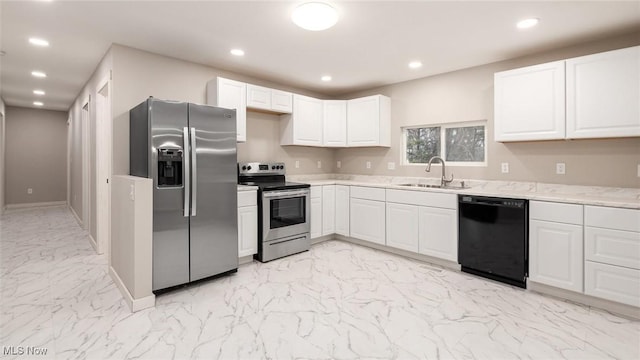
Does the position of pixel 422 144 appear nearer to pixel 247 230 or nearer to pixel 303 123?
pixel 303 123

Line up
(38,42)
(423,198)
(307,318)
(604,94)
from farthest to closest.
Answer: (423,198) → (38,42) → (604,94) → (307,318)

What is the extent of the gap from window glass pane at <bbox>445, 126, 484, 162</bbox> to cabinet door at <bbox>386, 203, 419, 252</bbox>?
3.44 ft

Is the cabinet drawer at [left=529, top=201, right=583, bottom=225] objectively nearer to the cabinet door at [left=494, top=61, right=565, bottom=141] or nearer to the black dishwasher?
the black dishwasher

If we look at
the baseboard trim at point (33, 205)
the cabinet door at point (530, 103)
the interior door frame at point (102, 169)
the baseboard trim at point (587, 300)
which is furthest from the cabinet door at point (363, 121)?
the baseboard trim at point (33, 205)

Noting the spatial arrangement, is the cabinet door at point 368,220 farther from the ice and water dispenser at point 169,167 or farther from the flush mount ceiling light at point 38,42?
the flush mount ceiling light at point 38,42

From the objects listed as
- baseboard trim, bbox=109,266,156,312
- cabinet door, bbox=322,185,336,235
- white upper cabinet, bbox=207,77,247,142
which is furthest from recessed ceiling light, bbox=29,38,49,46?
cabinet door, bbox=322,185,336,235

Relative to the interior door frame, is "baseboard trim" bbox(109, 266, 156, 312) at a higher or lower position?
lower

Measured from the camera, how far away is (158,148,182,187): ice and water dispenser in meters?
2.86

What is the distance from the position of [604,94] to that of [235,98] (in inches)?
148

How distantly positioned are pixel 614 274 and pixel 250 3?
362 centimetres

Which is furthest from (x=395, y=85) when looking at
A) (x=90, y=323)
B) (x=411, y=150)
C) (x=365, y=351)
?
(x=90, y=323)

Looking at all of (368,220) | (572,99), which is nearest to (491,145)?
(572,99)

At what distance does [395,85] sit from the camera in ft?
15.8

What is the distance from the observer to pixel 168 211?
2.87 metres
